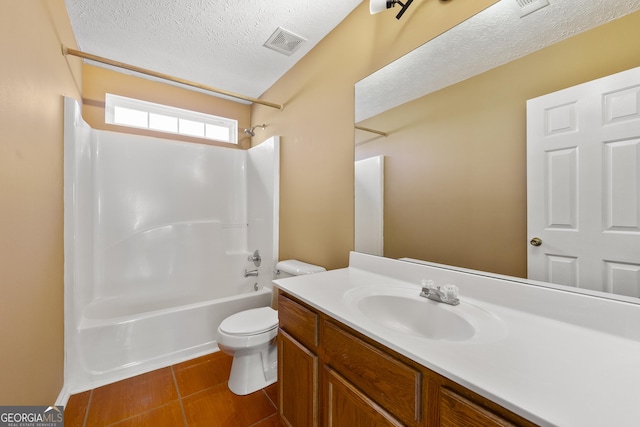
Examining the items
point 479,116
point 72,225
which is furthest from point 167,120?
point 479,116

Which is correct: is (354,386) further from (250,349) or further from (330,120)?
(330,120)

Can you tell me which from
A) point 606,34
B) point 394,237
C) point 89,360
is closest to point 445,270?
point 394,237

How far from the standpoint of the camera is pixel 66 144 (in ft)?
5.57

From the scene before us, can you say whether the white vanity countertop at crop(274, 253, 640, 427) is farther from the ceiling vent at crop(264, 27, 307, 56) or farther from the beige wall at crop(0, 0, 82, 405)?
the ceiling vent at crop(264, 27, 307, 56)

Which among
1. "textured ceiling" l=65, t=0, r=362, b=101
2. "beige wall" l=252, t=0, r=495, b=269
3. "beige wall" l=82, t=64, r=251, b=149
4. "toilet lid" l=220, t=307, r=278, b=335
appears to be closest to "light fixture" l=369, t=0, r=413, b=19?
"beige wall" l=252, t=0, r=495, b=269

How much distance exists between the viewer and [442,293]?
105 centimetres

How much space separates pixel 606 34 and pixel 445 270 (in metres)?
0.98

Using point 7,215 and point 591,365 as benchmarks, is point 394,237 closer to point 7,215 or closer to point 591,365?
point 591,365

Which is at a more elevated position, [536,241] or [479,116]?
[479,116]

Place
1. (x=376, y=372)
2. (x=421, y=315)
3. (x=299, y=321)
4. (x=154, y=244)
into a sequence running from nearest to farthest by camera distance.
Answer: (x=376, y=372) < (x=421, y=315) < (x=299, y=321) < (x=154, y=244)

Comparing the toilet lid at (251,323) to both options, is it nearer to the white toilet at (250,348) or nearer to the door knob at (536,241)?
the white toilet at (250,348)

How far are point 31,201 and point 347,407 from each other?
1.64 metres

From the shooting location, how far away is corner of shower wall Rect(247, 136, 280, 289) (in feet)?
8.20

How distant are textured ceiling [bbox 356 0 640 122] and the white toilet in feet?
5.10
